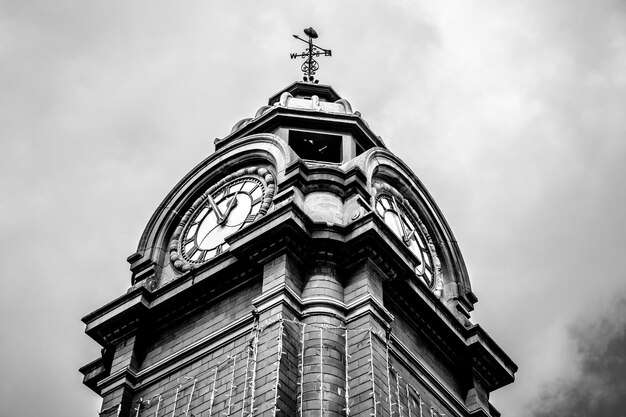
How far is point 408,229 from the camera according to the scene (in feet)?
115

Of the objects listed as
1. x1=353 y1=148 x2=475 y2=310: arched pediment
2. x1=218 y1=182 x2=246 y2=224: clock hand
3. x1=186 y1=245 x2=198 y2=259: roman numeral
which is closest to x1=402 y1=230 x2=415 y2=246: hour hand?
→ x1=353 y1=148 x2=475 y2=310: arched pediment

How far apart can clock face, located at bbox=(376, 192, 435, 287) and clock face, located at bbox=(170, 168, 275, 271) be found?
10.7 ft

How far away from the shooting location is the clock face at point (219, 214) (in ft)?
109

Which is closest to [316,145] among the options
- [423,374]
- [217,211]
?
[217,211]

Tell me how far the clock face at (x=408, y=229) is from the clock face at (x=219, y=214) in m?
3.27

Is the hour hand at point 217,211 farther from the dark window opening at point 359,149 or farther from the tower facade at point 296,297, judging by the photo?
the dark window opening at point 359,149

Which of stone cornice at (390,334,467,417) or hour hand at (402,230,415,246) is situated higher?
hour hand at (402,230,415,246)

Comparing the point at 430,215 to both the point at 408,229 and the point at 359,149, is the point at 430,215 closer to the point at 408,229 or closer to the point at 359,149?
the point at 408,229

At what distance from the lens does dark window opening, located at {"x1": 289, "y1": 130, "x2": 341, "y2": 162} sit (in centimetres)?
3697

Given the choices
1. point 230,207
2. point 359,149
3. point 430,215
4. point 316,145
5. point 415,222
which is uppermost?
point 316,145

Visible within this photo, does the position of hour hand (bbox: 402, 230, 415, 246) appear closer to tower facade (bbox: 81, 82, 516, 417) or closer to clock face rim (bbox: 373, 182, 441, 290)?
tower facade (bbox: 81, 82, 516, 417)

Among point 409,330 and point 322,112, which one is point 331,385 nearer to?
point 409,330

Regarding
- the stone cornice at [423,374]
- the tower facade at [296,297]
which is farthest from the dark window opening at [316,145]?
the stone cornice at [423,374]

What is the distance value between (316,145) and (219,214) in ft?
16.0
